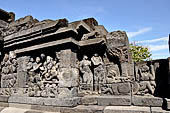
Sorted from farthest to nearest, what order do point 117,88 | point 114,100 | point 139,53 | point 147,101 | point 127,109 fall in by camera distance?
point 139,53
point 117,88
point 114,100
point 147,101
point 127,109

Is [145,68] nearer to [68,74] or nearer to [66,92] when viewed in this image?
[68,74]

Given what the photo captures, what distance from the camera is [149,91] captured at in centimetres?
370

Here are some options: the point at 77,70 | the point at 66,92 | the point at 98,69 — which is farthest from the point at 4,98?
the point at 98,69

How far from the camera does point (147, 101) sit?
3.47 meters

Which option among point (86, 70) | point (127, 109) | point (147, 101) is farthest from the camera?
point (86, 70)

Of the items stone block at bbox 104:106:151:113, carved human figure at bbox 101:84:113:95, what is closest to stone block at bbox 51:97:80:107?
carved human figure at bbox 101:84:113:95

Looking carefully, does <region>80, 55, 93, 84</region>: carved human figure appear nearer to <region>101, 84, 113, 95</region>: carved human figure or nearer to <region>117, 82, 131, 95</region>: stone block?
<region>101, 84, 113, 95</region>: carved human figure

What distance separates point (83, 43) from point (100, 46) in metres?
0.52

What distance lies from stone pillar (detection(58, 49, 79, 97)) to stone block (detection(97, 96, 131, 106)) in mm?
773

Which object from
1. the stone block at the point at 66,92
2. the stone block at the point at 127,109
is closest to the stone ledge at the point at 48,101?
the stone block at the point at 66,92

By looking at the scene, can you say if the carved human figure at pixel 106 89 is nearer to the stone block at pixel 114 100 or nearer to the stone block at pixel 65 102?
the stone block at pixel 114 100

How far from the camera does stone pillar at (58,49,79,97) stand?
3984mm

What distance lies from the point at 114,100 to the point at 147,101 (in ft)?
2.53

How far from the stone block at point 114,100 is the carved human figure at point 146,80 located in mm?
488
